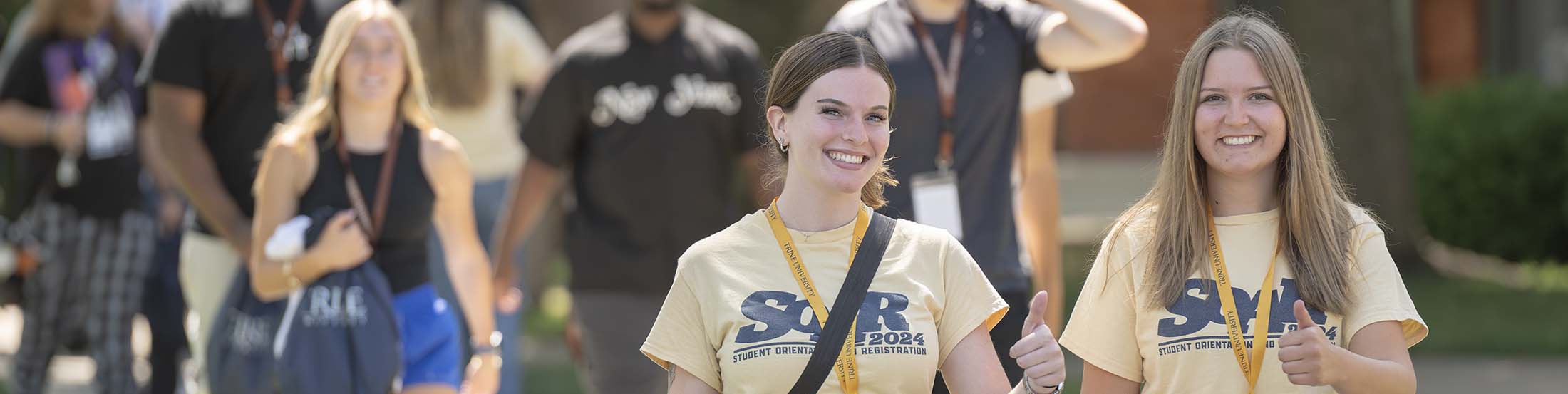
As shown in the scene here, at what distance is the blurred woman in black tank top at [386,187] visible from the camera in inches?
209

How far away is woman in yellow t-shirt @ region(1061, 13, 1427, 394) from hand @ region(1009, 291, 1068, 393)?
16.0 inches

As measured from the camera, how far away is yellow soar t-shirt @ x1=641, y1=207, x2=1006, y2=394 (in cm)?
354

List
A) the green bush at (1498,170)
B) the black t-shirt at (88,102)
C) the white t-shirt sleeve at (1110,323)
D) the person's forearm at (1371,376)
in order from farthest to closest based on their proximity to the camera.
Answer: the green bush at (1498,170)
the black t-shirt at (88,102)
the white t-shirt sleeve at (1110,323)
the person's forearm at (1371,376)

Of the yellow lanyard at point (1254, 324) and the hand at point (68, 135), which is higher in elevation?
the yellow lanyard at point (1254, 324)

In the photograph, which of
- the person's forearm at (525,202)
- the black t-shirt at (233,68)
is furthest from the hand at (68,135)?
the person's forearm at (525,202)

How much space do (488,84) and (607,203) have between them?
4.19 feet

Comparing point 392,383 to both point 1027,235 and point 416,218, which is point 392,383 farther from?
point 1027,235

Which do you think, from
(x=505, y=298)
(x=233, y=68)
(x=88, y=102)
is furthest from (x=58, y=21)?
(x=505, y=298)

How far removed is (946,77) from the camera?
526 cm

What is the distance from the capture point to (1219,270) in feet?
12.4

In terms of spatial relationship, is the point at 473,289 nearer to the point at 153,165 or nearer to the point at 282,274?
the point at 282,274

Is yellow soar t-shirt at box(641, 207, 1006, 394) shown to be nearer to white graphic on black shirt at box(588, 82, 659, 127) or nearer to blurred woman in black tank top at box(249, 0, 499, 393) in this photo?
blurred woman in black tank top at box(249, 0, 499, 393)

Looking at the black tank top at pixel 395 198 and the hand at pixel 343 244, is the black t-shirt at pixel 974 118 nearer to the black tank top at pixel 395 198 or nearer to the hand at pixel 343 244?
the black tank top at pixel 395 198

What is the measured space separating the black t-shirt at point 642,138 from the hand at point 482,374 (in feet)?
3.89
